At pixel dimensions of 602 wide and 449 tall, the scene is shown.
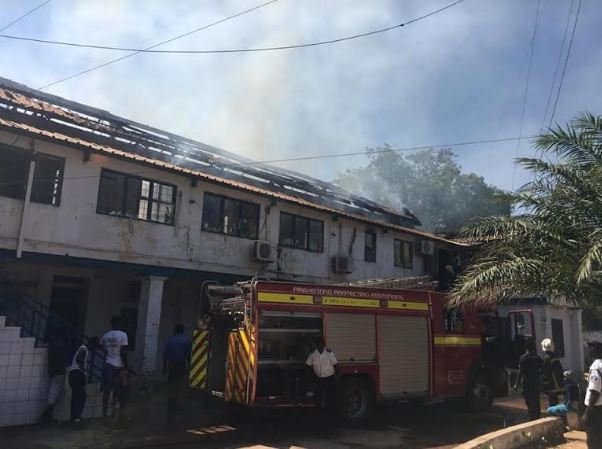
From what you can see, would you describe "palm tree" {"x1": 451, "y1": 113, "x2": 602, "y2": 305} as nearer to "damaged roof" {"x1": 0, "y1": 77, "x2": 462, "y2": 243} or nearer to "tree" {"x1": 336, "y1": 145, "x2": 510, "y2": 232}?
"damaged roof" {"x1": 0, "y1": 77, "x2": 462, "y2": 243}

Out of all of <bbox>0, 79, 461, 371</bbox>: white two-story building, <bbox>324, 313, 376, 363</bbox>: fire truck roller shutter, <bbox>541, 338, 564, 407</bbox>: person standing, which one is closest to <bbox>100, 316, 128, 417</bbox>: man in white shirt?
<bbox>0, 79, 461, 371</bbox>: white two-story building

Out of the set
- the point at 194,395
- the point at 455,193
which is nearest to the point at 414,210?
the point at 455,193

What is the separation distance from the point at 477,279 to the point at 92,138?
1058 cm

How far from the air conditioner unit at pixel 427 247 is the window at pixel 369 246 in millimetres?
2825

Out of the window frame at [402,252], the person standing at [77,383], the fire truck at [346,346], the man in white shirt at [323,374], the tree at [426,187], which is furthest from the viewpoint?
the tree at [426,187]

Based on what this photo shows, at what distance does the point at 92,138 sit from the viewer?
14.6 m

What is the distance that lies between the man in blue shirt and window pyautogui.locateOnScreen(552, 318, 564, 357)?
16.7m

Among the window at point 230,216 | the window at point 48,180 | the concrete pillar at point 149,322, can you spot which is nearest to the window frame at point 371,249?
the window at point 230,216

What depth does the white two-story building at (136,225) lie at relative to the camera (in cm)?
1184

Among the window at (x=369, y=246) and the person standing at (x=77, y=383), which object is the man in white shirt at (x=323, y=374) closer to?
the person standing at (x=77, y=383)

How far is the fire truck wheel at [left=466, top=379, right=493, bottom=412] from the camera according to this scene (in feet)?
38.5

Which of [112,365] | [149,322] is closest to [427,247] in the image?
[149,322]

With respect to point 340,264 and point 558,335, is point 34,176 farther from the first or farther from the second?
point 558,335

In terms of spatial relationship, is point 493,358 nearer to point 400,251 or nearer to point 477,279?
point 477,279
